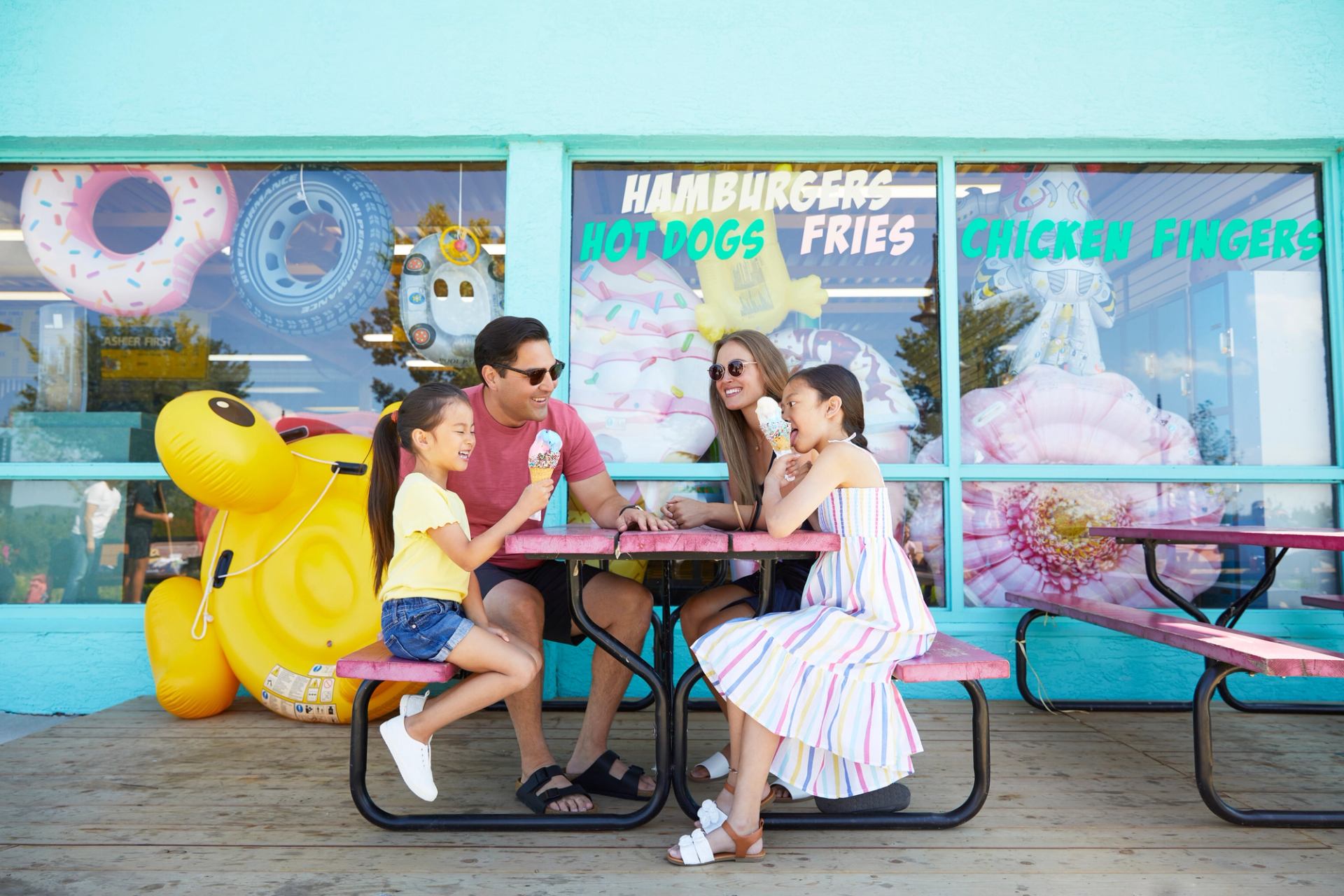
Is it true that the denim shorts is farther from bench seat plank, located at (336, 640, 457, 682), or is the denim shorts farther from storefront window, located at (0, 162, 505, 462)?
storefront window, located at (0, 162, 505, 462)

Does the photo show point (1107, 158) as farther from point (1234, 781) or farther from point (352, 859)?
point (352, 859)

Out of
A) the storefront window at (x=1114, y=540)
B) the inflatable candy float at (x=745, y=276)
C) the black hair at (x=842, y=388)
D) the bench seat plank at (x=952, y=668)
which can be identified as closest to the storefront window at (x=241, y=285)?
the inflatable candy float at (x=745, y=276)

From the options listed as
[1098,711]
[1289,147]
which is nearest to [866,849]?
[1098,711]

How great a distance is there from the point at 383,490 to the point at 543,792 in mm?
989

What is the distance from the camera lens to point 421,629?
227 centimetres

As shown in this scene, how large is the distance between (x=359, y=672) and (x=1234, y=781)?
8.71 feet

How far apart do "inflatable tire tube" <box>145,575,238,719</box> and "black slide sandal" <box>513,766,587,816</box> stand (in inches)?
63.6

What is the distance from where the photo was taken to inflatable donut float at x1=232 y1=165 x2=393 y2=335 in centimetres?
413

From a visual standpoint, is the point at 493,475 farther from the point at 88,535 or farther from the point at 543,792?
the point at 88,535

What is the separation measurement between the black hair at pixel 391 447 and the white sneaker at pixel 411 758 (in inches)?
15.7

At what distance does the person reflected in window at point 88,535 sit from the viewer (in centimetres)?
393

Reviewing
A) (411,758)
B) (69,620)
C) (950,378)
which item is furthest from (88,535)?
(950,378)

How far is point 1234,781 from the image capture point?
266 cm

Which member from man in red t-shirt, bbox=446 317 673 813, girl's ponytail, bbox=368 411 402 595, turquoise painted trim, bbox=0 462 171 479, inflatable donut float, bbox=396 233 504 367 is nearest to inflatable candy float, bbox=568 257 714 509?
inflatable donut float, bbox=396 233 504 367
